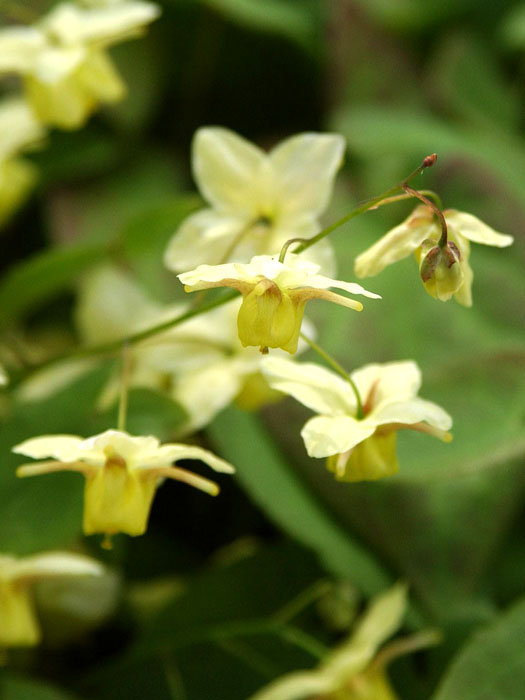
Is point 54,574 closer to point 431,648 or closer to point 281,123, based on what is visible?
point 431,648

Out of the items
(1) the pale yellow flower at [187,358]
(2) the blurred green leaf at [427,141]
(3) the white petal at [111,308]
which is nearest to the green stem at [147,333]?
(1) the pale yellow flower at [187,358]

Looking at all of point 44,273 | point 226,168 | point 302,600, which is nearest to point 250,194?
point 226,168

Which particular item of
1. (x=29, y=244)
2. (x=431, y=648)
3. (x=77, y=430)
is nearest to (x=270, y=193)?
(x=77, y=430)

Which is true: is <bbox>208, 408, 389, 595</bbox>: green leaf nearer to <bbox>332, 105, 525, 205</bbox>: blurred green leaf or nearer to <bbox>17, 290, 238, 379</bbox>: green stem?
<bbox>17, 290, 238, 379</bbox>: green stem

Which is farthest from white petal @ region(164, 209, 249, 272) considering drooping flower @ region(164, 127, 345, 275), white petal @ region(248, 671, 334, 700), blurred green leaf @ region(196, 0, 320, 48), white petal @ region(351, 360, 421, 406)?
blurred green leaf @ region(196, 0, 320, 48)

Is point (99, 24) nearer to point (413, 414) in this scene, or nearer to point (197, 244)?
point (197, 244)

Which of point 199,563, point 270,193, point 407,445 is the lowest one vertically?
point 199,563
